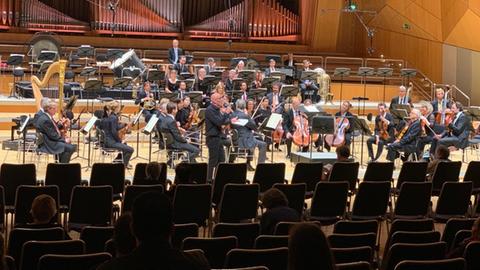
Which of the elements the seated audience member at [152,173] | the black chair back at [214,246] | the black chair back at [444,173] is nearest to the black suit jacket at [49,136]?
the seated audience member at [152,173]

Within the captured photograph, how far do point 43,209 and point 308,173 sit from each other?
13.4 ft

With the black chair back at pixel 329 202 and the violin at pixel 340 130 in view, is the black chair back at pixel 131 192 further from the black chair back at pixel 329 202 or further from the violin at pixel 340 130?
the violin at pixel 340 130

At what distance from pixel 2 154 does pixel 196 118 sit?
3342 millimetres

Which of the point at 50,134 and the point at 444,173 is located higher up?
the point at 50,134

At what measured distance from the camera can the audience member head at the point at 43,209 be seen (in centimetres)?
576

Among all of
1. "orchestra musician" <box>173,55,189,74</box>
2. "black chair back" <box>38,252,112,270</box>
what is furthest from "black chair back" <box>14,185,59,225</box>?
"orchestra musician" <box>173,55,189,74</box>

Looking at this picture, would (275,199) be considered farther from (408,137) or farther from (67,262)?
(408,137)

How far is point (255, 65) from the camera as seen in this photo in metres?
19.4

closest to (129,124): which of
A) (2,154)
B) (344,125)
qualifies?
(2,154)

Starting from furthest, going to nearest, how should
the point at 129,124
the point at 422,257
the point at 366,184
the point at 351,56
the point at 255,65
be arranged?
the point at 351,56 < the point at 255,65 < the point at 129,124 < the point at 366,184 < the point at 422,257

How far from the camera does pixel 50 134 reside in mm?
11359

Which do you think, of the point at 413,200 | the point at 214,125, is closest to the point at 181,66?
the point at 214,125

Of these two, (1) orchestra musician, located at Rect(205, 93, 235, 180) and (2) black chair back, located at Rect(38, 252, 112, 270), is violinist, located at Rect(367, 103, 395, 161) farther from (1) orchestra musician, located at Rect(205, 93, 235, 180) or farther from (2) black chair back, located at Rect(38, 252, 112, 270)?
(2) black chair back, located at Rect(38, 252, 112, 270)

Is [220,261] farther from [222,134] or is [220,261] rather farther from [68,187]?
[222,134]
